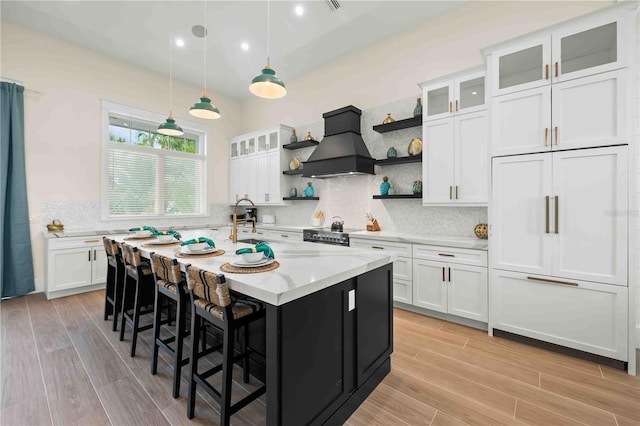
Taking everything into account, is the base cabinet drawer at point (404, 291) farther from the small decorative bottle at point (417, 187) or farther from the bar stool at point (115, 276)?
the bar stool at point (115, 276)

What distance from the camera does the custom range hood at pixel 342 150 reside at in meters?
3.94

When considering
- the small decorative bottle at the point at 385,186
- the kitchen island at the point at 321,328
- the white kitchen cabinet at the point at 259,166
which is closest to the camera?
the kitchen island at the point at 321,328

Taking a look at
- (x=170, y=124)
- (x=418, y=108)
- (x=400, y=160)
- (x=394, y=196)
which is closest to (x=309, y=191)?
(x=394, y=196)

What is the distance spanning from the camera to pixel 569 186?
93.1 inches

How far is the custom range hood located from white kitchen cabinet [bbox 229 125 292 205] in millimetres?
998

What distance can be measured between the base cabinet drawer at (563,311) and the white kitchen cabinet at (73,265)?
5.30 meters

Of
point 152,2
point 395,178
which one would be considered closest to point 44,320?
point 152,2

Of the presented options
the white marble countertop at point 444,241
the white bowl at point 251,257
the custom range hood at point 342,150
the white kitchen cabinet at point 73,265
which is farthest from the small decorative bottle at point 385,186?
the white kitchen cabinet at point 73,265

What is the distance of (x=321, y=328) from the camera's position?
152 cm

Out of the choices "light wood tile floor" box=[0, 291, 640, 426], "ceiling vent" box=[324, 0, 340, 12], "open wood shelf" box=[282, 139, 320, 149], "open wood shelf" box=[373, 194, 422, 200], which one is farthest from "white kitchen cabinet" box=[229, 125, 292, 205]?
"light wood tile floor" box=[0, 291, 640, 426]

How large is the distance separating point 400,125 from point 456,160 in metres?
0.95

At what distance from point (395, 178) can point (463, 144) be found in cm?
112

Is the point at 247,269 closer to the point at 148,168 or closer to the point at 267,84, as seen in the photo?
the point at 267,84

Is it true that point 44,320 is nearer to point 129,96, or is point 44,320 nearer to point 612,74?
point 129,96
